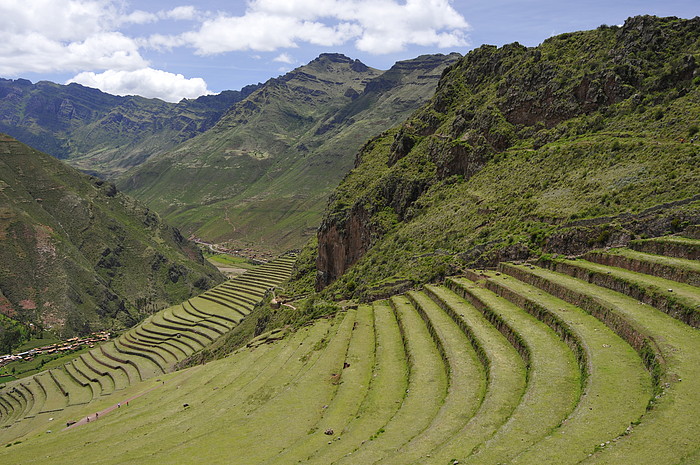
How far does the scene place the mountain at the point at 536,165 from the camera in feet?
116

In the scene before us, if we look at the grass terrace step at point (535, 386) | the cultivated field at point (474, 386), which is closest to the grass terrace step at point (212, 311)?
the cultivated field at point (474, 386)

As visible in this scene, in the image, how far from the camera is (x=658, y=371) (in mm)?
18156

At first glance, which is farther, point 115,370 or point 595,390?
point 115,370

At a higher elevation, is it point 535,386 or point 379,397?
point 535,386

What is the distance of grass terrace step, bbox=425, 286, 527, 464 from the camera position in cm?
1736

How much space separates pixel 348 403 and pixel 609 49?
Result: 2061 inches

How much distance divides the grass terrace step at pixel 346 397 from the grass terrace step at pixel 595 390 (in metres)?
10.5

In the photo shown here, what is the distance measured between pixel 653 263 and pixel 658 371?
34.8 feet

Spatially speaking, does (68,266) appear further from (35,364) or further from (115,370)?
(115,370)

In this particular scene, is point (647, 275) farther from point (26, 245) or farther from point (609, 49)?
point (26, 245)

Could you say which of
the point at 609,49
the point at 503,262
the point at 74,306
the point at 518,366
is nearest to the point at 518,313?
→ the point at 518,366

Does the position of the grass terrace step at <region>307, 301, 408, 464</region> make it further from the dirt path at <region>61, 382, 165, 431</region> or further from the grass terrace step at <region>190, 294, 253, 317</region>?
the grass terrace step at <region>190, 294, 253, 317</region>

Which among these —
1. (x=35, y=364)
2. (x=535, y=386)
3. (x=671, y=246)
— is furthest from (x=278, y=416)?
(x=35, y=364)

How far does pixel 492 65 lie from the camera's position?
7525cm
